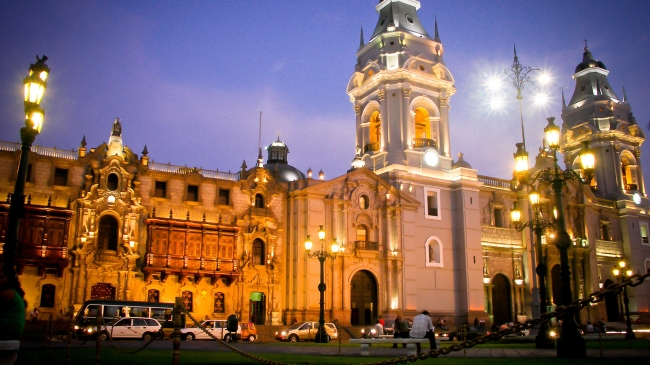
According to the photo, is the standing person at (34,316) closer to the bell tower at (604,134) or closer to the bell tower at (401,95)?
the bell tower at (401,95)

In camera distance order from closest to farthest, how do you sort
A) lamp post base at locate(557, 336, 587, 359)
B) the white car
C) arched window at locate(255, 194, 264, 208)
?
lamp post base at locate(557, 336, 587, 359), the white car, arched window at locate(255, 194, 264, 208)

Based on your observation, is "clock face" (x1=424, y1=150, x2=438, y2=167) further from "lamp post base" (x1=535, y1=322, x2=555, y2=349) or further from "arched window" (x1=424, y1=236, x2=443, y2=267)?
"lamp post base" (x1=535, y1=322, x2=555, y2=349)

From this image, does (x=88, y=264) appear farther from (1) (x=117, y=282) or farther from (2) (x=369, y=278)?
(2) (x=369, y=278)

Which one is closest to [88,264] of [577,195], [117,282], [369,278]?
[117,282]

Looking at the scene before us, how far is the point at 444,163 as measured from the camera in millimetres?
47906

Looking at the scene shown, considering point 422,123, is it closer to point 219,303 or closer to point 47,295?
point 219,303

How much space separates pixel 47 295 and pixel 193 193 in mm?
10437

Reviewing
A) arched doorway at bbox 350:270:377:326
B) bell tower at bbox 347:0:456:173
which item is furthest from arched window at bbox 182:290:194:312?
bell tower at bbox 347:0:456:173

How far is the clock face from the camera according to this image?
1841 inches

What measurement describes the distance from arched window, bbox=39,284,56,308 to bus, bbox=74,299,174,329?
167 inches

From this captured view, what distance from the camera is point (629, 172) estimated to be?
2397 inches

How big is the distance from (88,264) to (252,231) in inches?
407

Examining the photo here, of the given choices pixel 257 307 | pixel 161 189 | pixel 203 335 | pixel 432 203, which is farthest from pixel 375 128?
pixel 203 335

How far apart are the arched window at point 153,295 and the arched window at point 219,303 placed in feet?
12.1
